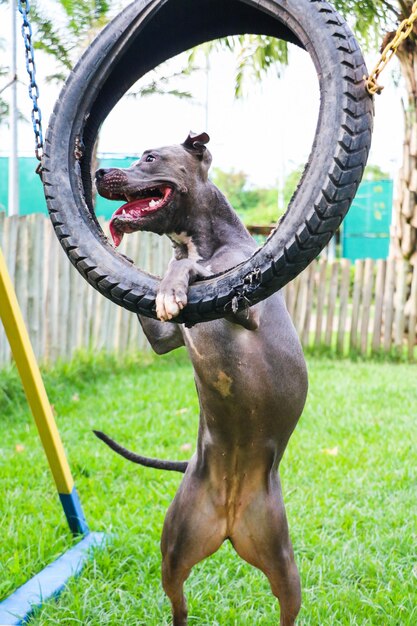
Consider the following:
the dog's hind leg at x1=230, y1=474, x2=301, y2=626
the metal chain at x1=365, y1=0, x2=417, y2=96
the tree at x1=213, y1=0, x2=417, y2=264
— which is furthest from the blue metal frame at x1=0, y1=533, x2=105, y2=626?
the tree at x1=213, y1=0, x2=417, y2=264

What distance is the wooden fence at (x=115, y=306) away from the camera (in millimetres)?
6816

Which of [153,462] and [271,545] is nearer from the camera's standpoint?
[271,545]

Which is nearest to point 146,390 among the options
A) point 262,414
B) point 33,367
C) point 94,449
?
point 94,449

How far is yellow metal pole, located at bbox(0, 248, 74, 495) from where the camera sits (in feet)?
11.1

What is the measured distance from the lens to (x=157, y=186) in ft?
7.75

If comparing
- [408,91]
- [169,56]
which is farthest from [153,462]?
[408,91]

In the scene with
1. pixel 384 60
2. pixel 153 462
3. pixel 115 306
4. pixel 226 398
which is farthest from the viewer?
pixel 115 306

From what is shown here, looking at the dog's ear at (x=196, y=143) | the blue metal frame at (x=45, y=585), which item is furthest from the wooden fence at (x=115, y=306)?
the dog's ear at (x=196, y=143)

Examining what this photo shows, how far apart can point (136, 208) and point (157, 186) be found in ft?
0.32

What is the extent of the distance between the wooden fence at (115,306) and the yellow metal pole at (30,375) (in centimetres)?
300

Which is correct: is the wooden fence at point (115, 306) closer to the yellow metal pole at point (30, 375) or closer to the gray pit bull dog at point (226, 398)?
the yellow metal pole at point (30, 375)

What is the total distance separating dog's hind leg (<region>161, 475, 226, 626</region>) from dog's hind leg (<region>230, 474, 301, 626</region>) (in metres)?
0.08

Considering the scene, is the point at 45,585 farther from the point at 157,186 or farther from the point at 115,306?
the point at 115,306

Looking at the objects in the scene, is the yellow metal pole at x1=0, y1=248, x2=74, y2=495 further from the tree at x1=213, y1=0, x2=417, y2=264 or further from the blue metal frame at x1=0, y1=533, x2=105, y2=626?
the tree at x1=213, y1=0, x2=417, y2=264
